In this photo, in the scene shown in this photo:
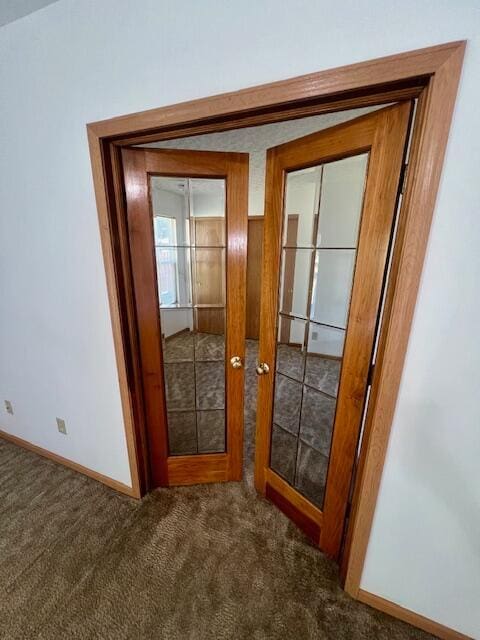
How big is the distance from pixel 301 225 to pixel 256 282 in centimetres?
299

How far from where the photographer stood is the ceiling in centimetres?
108

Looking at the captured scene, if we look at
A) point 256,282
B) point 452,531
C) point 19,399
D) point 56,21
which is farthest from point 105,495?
point 256,282

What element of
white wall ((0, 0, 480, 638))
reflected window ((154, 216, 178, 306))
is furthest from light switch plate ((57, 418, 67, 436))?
reflected window ((154, 216, 178, 306))

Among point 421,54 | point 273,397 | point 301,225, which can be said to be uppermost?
point 421,54

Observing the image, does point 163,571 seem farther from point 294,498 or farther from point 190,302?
point 190,302

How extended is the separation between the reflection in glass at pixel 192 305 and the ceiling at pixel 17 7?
78 centimetres

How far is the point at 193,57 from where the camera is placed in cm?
95

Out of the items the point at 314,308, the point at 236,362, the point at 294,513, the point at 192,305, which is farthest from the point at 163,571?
the point at 314,308

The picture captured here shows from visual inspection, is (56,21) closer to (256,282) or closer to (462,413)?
(462,413)

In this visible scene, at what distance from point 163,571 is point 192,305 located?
1.38m

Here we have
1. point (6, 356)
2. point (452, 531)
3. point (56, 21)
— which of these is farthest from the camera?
point (6, 356)

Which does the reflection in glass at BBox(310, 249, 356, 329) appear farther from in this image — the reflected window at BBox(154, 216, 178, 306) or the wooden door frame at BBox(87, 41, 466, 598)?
the reflected window at BBox(154, 216, 178, 306)

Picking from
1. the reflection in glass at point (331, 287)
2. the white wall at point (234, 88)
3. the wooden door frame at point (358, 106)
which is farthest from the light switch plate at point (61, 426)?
the reflection in glass at point (331, 287)

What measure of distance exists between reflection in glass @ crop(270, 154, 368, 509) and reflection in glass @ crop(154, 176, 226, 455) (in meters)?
0.38
